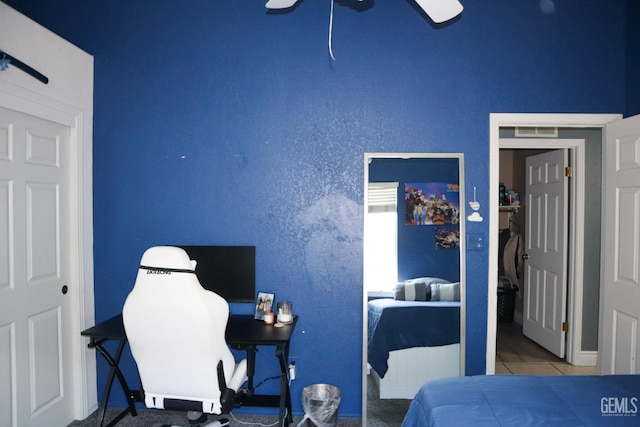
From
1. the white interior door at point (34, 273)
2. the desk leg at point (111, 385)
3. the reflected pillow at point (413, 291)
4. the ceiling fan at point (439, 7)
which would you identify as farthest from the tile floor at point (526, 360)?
the white interior door at point (34, 273)

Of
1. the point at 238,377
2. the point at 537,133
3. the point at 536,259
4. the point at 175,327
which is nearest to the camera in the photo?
the point at 175,327

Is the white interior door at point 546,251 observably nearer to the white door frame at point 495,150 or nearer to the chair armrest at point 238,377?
the white door frame at point 495,150

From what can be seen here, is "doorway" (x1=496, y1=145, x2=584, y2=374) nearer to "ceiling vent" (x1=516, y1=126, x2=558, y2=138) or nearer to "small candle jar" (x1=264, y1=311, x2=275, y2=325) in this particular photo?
"ceiling vent" (x1=516, y1=126, x2=558, y2=138)

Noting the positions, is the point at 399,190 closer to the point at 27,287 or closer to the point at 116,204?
the point at 116,204

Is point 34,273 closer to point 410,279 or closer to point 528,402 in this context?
point 410,279

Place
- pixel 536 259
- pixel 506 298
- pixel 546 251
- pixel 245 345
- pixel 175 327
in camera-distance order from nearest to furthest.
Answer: pixel 175 327 → pixel 245 345 → pixel 546 251 → pixel 536 259 → pixel 506 298

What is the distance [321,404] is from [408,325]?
2.75 ft

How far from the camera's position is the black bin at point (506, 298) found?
5.25 m

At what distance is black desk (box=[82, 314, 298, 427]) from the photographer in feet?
7.92

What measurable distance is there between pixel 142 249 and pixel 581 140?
4211 mm

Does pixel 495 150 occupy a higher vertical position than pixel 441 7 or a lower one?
lower

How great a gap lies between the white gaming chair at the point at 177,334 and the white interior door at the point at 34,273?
93cm

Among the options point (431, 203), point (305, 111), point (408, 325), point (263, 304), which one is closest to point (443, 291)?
point (408, 325)

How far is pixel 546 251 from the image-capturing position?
440 cm
